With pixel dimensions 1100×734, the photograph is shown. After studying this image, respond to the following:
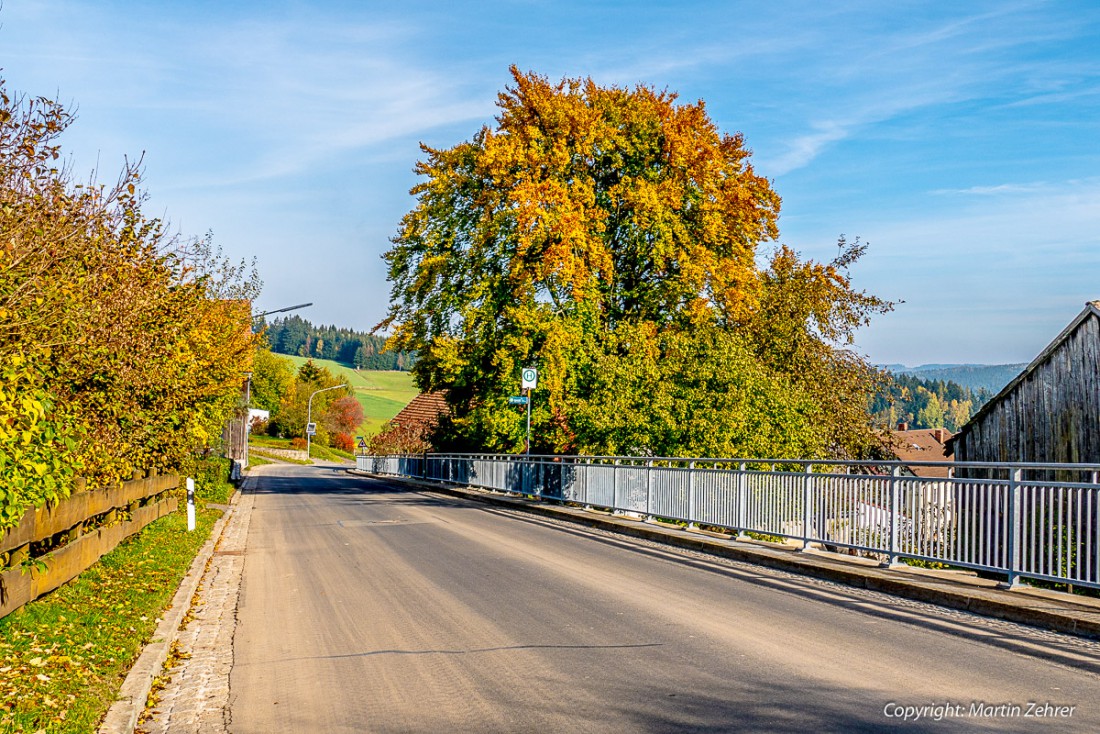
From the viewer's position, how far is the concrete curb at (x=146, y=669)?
18.7 feet

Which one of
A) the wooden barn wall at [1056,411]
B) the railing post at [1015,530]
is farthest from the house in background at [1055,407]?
the railing post at [1015,530]

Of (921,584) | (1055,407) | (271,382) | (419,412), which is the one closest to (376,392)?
(271,382)

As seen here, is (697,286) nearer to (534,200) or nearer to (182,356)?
(534,200)

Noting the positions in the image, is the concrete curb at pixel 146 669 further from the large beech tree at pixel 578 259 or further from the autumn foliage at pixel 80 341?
the large beech tree at pixel 578 259

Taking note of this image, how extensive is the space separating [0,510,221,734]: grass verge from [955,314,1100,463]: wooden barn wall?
22754 mm

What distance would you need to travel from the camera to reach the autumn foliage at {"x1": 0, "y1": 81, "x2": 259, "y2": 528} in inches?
280

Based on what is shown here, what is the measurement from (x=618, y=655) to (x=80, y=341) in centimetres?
522

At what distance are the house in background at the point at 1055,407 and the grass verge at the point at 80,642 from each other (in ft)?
74.6

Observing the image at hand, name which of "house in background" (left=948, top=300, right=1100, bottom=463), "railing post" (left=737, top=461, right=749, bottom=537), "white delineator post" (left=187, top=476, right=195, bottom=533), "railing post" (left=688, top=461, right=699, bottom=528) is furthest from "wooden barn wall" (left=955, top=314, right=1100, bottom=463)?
"white delineator post" (left=187, top=476, right=195, bottom=533)

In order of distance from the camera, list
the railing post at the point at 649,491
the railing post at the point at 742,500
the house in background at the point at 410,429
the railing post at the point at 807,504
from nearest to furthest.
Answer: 1. the railing post at the point at 807,504
2. the railing post at the point at 742,500
3. the railing post at the point at 649,491
4. the house in background at the point at 410,429

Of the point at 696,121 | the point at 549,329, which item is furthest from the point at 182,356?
the point at 696,121

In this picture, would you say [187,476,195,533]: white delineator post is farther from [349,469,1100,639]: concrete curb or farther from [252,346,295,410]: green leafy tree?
[252,346,295,410]: green leafy tree

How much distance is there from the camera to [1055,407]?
2661 centimetres

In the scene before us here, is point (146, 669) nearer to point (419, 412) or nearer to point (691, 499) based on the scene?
point (691, 499)
